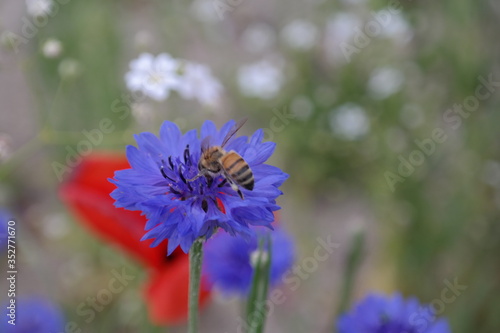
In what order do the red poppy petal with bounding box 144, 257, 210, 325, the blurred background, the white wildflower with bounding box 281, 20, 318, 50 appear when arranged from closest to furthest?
1. the red poppy petal with bounding box 144, 257, 210, 325
2. the blurred background
3. the white wildflower with bounding box 281, 20, 318, 50

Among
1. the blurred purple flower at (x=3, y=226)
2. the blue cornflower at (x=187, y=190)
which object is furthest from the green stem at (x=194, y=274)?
the blurred purple flower at (x=3, y=226)

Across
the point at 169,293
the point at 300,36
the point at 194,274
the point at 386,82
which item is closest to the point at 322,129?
the point at 386,82

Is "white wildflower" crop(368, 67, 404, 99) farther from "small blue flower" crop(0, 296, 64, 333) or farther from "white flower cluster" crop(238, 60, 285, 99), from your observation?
"small blue flower" crop(0, 296, 64, 333)

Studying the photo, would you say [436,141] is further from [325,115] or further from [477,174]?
[325,115]

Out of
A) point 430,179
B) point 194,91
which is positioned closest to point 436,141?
point 430,179

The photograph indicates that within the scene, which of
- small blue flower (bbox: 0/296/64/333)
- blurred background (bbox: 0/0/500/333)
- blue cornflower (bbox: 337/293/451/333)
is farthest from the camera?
blurred background (bbox: 0/0/500/333)

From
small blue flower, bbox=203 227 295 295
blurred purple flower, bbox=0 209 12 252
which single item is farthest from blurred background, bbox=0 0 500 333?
small blue flower, bbox=203 227 295 295

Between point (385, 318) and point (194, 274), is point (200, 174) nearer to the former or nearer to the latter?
point (194, 274)
